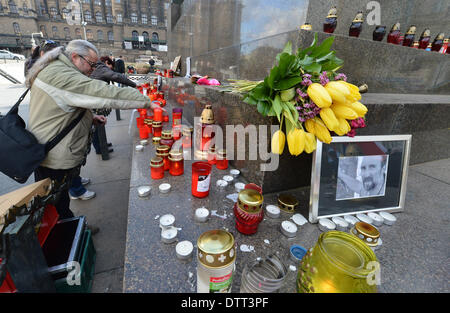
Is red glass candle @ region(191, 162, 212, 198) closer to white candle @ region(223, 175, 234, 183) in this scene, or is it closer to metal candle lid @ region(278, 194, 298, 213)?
white candle @ region(223, 175, 234, 183)

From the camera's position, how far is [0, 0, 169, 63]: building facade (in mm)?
46031

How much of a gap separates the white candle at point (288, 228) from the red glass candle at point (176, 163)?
1.10 metres

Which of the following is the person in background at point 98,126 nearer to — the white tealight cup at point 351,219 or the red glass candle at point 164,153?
the red glass candle at point 164,153

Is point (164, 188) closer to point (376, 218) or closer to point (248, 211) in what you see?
point (248, 211)

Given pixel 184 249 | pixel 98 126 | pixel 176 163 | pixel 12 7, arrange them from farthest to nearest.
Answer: pixel 12 7 → pixel 98 126 → pixel 176 163 → pixel 184 249

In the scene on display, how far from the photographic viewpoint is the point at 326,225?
1355mm

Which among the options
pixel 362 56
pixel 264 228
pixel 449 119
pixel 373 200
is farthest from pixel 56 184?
pixel 449 119

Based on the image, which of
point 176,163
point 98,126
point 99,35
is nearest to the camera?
point 176,163

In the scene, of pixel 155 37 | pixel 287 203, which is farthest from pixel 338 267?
pixel 155 37

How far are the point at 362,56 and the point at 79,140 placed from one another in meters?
2.93

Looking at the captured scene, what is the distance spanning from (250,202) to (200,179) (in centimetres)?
54

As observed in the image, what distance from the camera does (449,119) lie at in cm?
244

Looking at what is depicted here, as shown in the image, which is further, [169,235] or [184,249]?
[169,235]

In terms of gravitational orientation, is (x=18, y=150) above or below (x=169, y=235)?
above
